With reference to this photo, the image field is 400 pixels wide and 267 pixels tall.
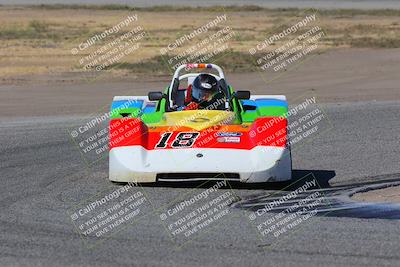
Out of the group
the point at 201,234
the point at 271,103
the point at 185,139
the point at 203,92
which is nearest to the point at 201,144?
the point at 185,139

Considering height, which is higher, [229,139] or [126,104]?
[126,104]

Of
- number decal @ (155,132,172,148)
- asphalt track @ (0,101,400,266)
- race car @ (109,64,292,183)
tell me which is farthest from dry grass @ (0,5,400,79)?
number decal @ (155,132,172,148)

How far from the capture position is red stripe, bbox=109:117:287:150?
1370 centimetres

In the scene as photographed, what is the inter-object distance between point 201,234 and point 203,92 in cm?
494

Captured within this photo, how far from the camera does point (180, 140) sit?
13789 millimetres

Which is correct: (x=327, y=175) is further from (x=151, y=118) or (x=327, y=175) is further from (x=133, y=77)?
(x=133, y=77)

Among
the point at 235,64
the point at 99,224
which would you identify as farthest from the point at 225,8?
→ the point at 99,224

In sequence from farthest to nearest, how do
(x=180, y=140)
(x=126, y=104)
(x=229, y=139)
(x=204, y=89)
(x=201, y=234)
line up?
(x=126, y=104) < (x=204, y=89) < (x=229, y=139) < (x=180, y=140) < (x=201, y=234)

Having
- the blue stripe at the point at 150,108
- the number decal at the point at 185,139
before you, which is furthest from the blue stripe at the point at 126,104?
the number decal at the point at 185,139

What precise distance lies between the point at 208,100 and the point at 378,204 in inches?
142

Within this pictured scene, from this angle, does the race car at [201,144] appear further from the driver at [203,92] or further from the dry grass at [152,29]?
the dry grass at [152,29]

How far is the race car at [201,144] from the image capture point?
1326cm

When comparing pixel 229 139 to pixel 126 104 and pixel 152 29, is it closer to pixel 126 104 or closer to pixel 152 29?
pixel 126 104

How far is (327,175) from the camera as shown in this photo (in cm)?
1519
